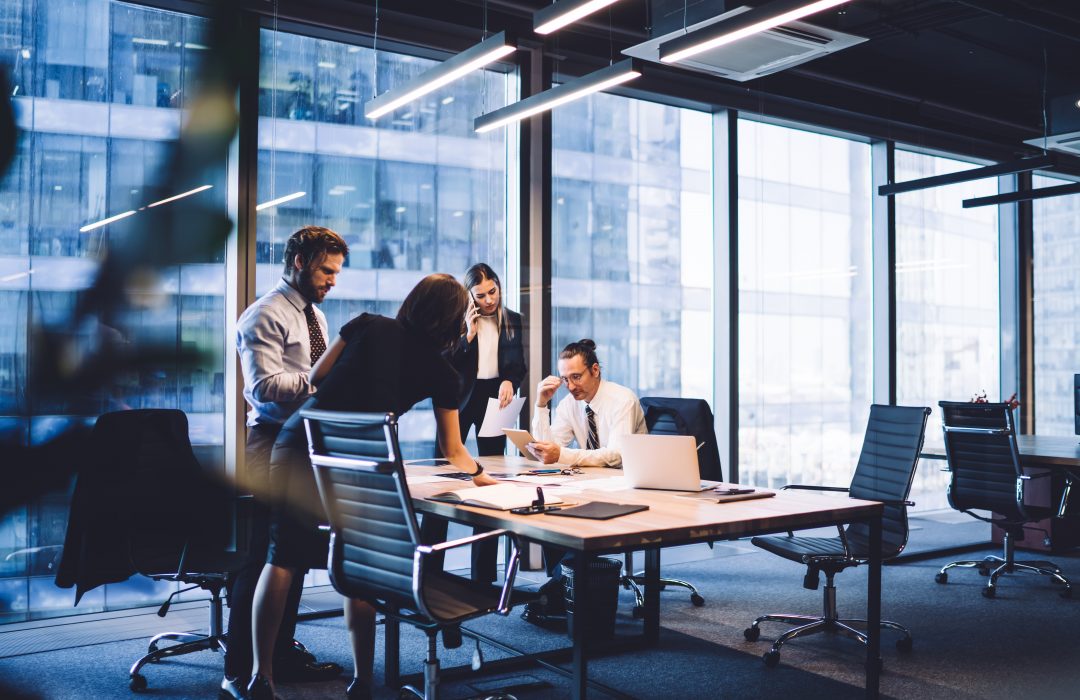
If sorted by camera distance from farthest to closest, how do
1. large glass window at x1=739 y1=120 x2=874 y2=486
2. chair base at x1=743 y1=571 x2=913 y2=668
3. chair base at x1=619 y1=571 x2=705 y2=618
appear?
1. large glass window at x1=739 y1=120 x2=874 y2=486
2. chair base at x1=619 y1=571 x2=705 y2=618
3. chair base at x1=743 y1=571 x2=913 y2=668

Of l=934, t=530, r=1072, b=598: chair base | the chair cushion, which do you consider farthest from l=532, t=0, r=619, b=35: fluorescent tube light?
l=934, t=530, r=1072, b=598: chair base

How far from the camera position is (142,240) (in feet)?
0.97

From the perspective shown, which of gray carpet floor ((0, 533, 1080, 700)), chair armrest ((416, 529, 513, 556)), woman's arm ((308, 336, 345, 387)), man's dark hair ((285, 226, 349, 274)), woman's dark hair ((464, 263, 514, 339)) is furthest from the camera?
woman's dark hair ((464, 263, 514, 339))

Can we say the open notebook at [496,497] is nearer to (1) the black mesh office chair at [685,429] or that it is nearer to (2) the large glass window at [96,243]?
(1) the black mesh office chair at [685,429]

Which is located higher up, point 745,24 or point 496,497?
point 745,24

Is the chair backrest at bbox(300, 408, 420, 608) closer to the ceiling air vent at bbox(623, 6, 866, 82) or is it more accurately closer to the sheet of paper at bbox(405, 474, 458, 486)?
the sheet of paper at bbox(405, 474, 458, 486)

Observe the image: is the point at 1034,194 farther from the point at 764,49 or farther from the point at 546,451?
the point at 546,451

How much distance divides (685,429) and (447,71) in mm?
2042

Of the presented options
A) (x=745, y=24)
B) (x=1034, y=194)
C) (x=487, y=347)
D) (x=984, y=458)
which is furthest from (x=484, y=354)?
(x=1034, y=194)

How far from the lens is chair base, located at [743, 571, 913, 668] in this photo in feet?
11.8

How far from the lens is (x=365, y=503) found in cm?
249

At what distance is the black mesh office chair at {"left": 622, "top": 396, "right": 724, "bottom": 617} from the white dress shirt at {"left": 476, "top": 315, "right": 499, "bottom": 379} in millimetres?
839

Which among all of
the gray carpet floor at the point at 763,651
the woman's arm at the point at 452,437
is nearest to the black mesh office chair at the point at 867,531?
the gray carpet floor at the point at 763,651

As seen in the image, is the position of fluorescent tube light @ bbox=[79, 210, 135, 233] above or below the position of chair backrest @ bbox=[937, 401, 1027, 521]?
above
